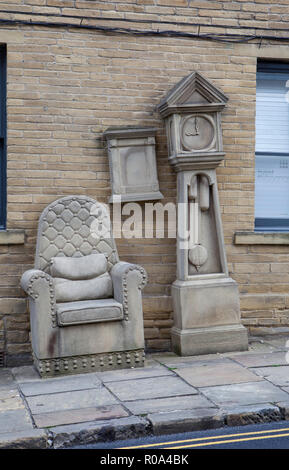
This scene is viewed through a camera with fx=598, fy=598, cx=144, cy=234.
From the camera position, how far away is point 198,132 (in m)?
6.41

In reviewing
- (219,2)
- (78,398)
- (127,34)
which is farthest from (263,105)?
(78,398)

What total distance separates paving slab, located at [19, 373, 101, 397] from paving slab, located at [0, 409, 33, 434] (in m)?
0.48

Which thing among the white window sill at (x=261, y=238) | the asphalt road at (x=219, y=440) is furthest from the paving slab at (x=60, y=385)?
the white window sill at (x=261, y=238)

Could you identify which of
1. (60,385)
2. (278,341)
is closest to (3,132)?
(60,385)

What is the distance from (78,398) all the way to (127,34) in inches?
153

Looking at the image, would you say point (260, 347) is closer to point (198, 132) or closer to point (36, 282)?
point (198, 132)

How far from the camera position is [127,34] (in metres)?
6.50

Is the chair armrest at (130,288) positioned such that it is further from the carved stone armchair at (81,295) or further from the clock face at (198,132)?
the clock face at (198,132)

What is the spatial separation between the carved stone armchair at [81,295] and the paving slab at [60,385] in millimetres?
146

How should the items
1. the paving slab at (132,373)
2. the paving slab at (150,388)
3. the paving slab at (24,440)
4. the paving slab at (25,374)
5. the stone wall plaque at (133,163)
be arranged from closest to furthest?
the paving slab at (24,440) → the paving slab at (150,388) → the paving slab at (132,373) → the paving slab at (25,374) → the stone wall plaque at (133,163)

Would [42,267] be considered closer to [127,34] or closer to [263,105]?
[127,34]

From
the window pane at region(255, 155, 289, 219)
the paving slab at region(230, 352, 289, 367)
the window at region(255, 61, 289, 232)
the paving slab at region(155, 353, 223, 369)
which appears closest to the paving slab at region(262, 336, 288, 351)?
the paving slab at region(230, 352, 289, 367)

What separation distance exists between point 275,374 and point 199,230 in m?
1.79

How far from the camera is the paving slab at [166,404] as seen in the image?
445cm
